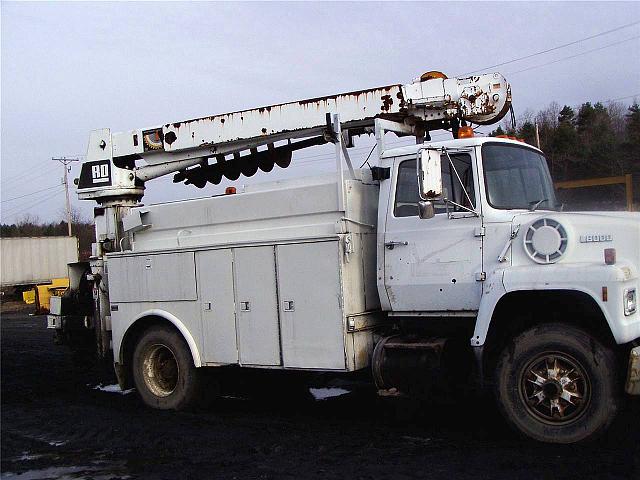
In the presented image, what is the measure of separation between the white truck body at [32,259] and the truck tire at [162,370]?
89.5 ft

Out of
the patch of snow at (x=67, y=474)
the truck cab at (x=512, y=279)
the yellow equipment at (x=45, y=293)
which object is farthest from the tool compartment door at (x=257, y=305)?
the yellow equipment at (x=45, y=293)

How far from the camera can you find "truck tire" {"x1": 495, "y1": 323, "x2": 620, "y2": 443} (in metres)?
5.46

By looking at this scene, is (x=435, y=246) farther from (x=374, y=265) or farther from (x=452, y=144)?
(x=452, y=144)

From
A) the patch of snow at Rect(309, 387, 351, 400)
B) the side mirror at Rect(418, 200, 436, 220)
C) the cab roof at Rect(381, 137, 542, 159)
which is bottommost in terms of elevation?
the patch of snow at Rect(309, 387, 351, 400)

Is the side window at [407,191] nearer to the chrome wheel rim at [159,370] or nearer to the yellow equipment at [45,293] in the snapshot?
the chrome wheel rim at [159,370]

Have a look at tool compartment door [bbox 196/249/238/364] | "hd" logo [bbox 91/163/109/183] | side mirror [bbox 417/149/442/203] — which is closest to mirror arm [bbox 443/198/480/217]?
side mirror [bbox 417/149/442/203]

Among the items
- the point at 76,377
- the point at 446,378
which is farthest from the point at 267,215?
the point at 76,377

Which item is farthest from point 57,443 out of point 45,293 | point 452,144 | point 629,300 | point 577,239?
point 45,293

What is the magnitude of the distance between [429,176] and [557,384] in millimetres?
2062

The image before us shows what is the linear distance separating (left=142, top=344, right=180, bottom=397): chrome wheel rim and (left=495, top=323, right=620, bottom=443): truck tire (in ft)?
13.8

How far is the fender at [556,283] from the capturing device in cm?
543

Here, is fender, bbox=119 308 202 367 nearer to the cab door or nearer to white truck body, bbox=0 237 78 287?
the cab door

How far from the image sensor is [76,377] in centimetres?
1091

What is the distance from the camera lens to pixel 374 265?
7.11 meters
